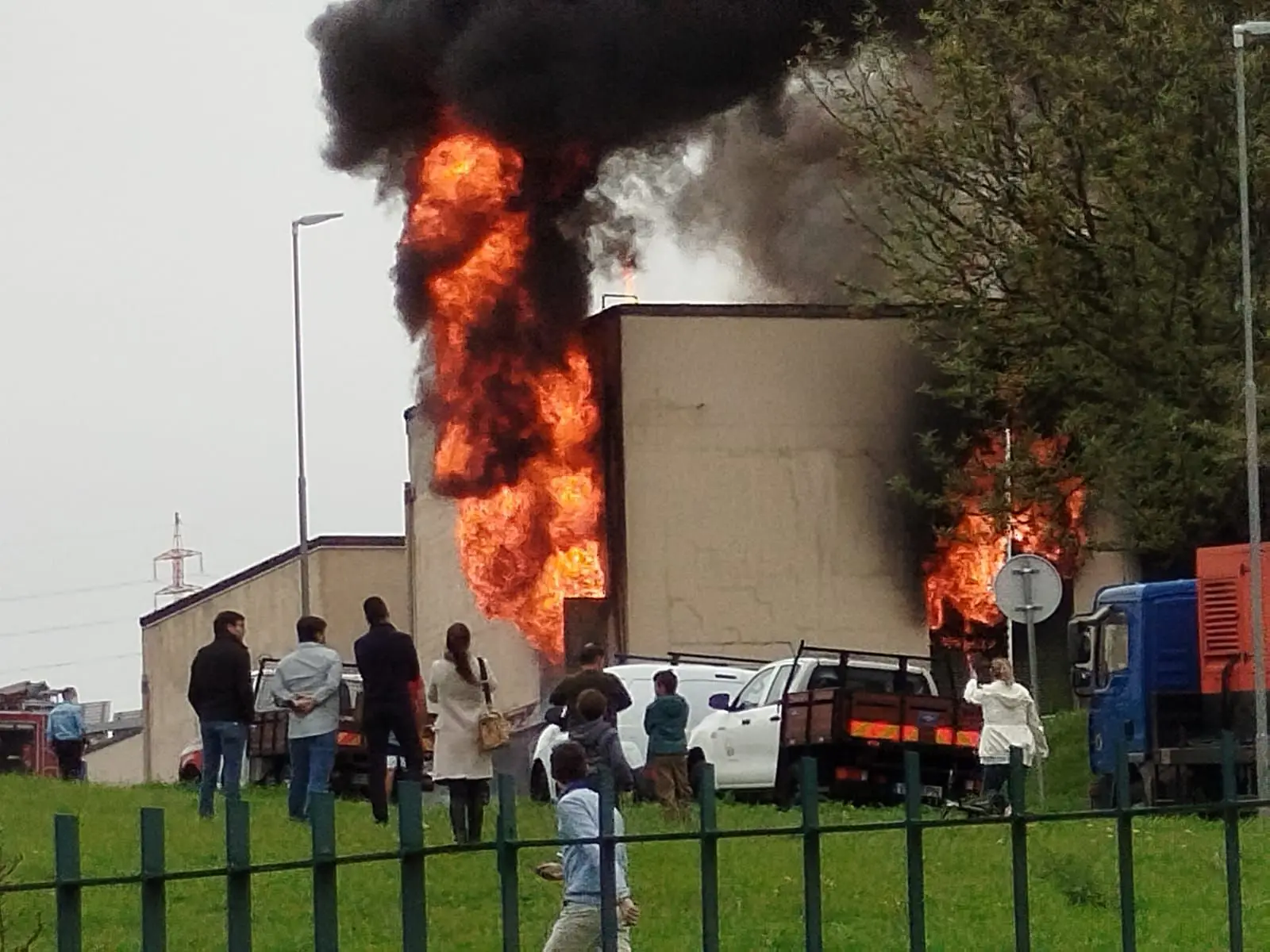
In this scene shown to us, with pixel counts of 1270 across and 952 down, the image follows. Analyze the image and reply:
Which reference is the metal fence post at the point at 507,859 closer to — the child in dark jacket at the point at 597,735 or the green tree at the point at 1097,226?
the child in dark jacket at the point at 597,735

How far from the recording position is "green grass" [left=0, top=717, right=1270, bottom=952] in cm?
1427

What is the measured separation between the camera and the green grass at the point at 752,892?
14.3 metres

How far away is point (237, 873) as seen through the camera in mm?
6949

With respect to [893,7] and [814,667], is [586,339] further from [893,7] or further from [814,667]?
[814,667]

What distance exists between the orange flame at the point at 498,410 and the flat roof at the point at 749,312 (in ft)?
2.98

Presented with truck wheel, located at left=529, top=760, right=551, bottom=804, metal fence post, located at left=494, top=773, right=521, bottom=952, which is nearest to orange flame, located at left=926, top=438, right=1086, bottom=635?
truck wheel, located at left=529, top=760, right=551, bottom=804

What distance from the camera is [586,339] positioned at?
43844mm

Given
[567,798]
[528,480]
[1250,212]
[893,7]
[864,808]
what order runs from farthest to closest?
[528,480] → [893,7] → [1250,212] → [864,808] → [567,798]

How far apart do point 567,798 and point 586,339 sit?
33972 mm

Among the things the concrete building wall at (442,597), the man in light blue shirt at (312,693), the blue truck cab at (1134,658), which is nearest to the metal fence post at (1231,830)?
the man in light blue shirt at (312,693)

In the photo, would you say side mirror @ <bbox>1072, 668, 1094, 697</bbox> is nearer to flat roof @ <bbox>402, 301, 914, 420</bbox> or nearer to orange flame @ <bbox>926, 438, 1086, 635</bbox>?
orange flame @ <bbox>926, 438, 1086, 635</bbox>

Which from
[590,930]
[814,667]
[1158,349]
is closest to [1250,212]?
[1158,349]

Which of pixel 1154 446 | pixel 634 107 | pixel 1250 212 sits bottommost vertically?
pixel 1154 446

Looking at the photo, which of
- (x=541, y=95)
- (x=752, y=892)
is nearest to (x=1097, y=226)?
(x=541, y=95)
